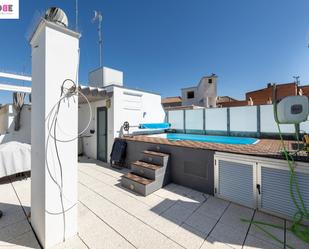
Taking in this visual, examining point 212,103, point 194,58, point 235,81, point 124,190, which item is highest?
point 194,58

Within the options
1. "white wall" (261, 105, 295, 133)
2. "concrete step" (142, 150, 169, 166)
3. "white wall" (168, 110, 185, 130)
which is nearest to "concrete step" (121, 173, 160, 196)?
"concrete step" (142, 150, 169, 166)

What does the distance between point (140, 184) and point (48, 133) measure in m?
2.12

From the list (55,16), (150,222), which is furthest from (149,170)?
(55,16)

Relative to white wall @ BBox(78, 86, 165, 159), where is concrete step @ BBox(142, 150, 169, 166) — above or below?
below

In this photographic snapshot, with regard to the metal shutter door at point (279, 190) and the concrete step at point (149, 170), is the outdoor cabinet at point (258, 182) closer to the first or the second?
the metal shutter door at point (279, 190)

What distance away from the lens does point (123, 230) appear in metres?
2.06

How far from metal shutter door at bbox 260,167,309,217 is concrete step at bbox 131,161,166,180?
6.52ft

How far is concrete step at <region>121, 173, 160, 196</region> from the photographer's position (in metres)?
3.10

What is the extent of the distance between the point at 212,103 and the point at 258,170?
585 inches

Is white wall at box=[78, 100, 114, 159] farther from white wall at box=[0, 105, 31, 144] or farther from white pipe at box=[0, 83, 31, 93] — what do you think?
white wall at box=[0, 105, 31, 144]

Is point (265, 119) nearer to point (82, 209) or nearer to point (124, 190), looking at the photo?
point (124, 190)

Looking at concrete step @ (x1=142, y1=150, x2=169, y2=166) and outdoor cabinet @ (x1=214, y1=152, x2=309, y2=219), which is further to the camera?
concrete step @ (x1=142, y1=150, x2=169, y2=166)

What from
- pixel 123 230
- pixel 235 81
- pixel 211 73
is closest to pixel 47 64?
pixel 123 230

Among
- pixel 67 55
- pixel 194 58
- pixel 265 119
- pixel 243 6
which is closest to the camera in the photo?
pixel 67 55
